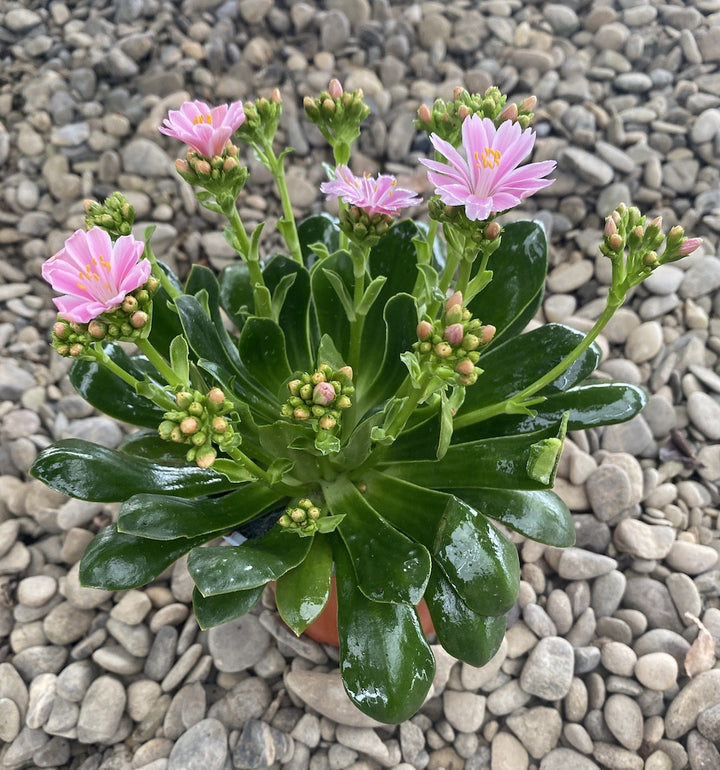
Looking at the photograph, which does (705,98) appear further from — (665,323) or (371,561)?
(371,561)

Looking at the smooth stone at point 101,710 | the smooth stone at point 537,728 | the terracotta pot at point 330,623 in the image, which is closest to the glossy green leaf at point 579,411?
the terracotta pot at point 330,623

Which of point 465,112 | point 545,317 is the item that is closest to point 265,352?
point 465,112

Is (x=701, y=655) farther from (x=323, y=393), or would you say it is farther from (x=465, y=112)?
(x=465, y=112)

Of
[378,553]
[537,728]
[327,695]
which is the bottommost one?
[537,728]

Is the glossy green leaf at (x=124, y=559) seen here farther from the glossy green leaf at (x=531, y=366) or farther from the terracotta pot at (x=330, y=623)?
the glossy green leaf at (x=531, y=366)

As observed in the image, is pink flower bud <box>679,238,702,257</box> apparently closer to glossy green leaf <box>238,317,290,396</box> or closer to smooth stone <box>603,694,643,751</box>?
glossy green leaf <box>238,317,290,396</box>

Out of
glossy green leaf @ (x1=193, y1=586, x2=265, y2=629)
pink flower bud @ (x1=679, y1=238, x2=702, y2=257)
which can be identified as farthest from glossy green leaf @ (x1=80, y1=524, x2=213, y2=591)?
pink flower bud @ (x1=679, y1=238, x2=702, y2=257)
